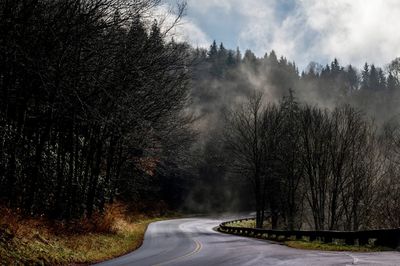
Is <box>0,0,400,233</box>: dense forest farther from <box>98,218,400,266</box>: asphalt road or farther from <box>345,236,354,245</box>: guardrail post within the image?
<box>345,236,354,245</box>: guardrail post

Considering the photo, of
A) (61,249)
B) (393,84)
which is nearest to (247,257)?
(61,249)

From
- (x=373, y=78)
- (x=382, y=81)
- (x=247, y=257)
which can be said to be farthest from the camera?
(x=373, y=78)

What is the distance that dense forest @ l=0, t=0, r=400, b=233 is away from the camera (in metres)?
13.4

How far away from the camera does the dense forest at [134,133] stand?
44.0ft

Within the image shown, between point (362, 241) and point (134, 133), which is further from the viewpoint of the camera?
point (134, 133)

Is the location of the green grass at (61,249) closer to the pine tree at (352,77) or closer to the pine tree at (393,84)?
the pine tree at (393,84)

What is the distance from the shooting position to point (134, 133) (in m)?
27.9

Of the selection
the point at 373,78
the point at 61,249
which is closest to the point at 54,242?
the point at 61,249

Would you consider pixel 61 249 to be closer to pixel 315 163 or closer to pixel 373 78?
pixel 315 163

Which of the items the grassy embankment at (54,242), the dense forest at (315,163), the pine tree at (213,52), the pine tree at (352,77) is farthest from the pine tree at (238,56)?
the grassy embankment at (54,242)

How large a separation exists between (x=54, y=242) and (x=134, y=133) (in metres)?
11.3

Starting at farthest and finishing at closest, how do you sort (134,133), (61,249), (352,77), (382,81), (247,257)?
(352,77)
(382,81)
(134,133)
(61,249)
(247,257)

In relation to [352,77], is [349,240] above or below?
below

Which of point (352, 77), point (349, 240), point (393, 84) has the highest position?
point (352, 77)
